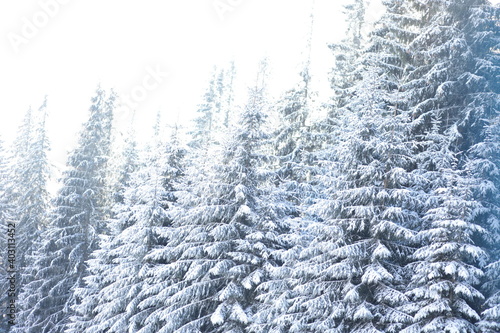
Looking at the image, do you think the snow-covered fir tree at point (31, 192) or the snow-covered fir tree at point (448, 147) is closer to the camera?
the snow-covered fir tree at point (448, 147)

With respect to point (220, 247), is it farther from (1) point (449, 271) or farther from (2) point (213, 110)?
(2) point (213, 110)

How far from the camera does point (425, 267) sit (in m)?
11.3

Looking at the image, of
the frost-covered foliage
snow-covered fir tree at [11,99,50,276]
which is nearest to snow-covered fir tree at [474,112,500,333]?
snow-covered fir tree at [11,99,50,276]

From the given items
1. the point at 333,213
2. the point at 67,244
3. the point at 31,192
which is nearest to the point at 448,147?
the point at 333,213

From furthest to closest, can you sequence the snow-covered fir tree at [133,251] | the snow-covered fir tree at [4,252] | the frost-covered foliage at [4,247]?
the frost-covered foliage at [4,247], the snow-covered fir tree at [4,252], the snow-covered fir tree at [133,251]

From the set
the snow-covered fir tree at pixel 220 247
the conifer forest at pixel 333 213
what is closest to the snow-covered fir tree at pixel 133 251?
the conifer forest at pixel 333 213

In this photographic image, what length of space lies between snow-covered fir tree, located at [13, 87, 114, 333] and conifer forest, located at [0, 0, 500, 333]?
4.6 inches

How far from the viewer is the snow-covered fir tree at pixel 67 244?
2409cm

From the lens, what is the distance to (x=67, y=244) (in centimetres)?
2433

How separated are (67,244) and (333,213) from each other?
17719mm

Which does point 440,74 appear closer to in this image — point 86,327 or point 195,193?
point 195,193

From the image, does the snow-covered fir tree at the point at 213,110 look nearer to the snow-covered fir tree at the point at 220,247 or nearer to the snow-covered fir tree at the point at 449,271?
the snow-covered fir tree at the point at 220,247

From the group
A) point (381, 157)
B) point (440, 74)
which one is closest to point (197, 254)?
point (381, 157)

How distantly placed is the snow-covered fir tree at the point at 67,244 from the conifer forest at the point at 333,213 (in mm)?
118
